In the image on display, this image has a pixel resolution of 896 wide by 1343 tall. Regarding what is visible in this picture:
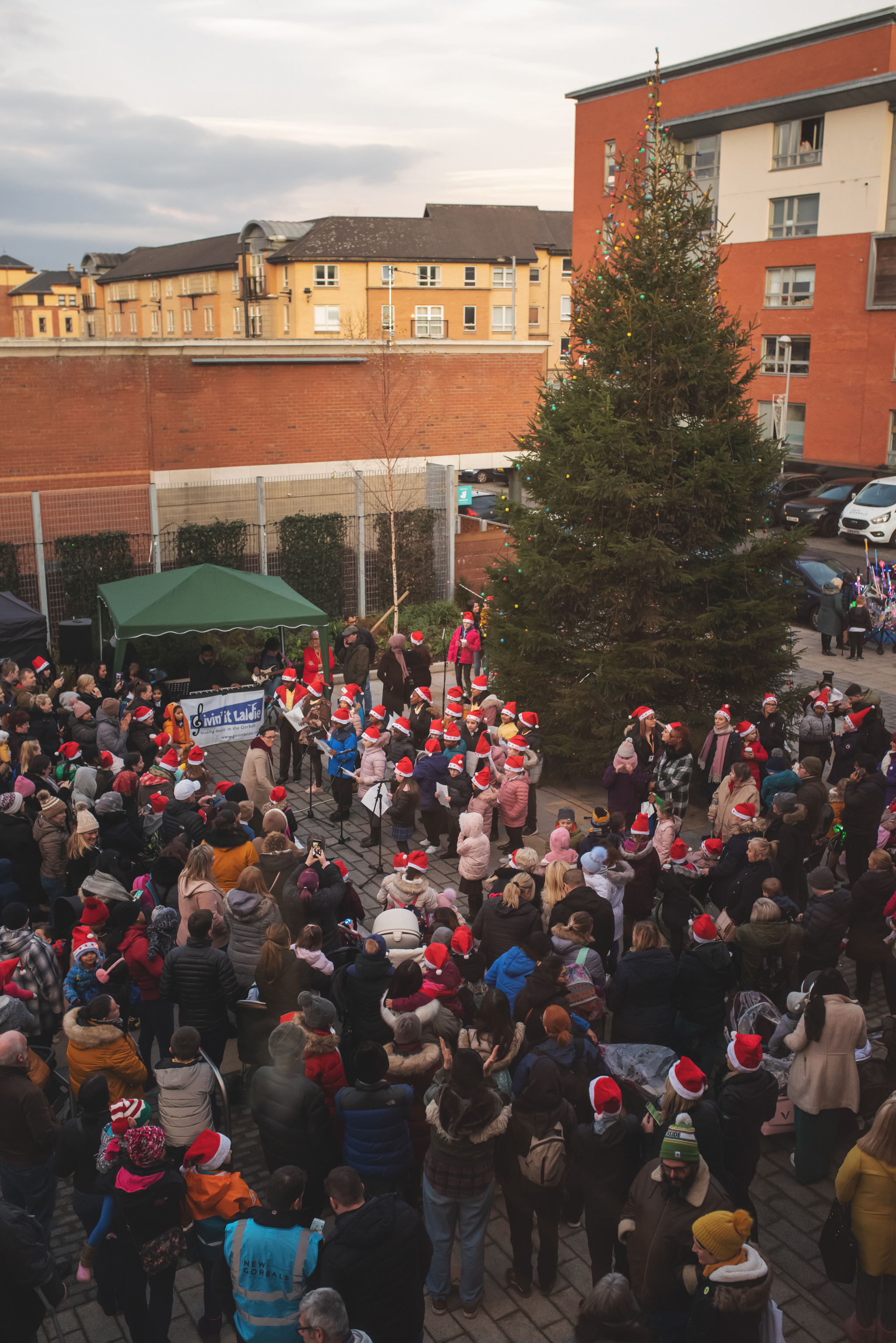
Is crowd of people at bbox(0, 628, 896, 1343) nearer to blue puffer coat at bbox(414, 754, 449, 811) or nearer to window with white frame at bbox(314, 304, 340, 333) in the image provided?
blue puffer coat at bbox(414, 754, 449, 811)

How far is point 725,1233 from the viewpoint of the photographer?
4.26 metres

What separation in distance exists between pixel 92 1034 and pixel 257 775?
18.7 ft

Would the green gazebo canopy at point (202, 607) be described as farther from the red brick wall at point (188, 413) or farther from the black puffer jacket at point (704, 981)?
the black puffer jacket at point (704, 981)

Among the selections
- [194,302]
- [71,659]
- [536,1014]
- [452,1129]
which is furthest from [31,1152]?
[194,302]

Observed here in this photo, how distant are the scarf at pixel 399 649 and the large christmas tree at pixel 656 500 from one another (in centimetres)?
181

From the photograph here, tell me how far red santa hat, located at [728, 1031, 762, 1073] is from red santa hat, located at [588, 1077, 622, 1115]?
770 millimetres

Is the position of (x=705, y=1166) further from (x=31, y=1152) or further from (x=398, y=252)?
(x=398, y=252)

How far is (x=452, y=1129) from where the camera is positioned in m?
5.26

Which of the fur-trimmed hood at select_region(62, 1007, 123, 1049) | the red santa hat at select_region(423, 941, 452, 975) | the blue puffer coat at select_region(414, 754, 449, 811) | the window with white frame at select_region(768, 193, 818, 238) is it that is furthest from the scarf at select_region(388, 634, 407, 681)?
the window with white frame at select_region(768, 193, 818, 238)

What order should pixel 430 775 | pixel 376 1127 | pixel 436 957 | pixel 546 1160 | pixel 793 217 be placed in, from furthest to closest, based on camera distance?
pixel 793 217 → pixel 430 775 → pixel 436 957 → pixel 546 1160 → pixel 376 1127

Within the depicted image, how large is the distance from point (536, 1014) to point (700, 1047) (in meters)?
1.57

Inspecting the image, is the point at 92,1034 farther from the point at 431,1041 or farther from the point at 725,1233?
the point at 725,1233

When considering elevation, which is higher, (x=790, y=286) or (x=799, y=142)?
(x=799, y=142)

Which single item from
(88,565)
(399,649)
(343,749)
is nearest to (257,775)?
(343,749)
